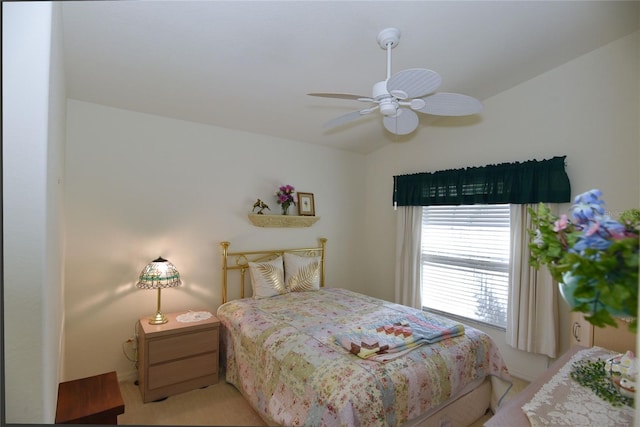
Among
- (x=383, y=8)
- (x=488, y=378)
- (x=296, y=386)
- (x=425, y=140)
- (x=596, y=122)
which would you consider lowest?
(x=488, y=378)

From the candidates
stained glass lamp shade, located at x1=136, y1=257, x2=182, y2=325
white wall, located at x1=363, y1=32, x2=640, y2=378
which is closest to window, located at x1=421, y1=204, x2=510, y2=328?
white wall, located at x1=363, y1=32, x2=640, y2=378

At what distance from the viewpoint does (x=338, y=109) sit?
8.91 ft

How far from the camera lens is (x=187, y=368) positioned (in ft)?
6.44

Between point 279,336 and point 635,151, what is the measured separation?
2588mm

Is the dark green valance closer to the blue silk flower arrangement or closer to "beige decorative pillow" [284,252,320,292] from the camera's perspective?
"beige decorative pillow" [284,252,320,292]

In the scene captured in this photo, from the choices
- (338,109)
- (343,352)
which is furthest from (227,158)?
(343,352)

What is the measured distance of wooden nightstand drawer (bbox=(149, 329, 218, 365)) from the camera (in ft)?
6.56

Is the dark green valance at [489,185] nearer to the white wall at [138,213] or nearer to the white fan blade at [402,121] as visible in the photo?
the white fan blade at [402,121]

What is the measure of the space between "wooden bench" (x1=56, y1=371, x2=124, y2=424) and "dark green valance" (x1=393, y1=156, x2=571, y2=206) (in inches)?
115

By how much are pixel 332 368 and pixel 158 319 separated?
60.3 inches

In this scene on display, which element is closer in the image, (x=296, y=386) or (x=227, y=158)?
(x=296, y=386)

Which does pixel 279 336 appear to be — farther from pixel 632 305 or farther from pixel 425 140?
pixel 425 140

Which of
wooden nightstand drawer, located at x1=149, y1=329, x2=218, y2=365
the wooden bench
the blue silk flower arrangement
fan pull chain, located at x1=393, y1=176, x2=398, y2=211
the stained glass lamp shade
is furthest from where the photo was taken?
fan pull chain, located at x1=393, y1=176, x2=398, y2=211

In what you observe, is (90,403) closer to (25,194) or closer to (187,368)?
(187,368)
